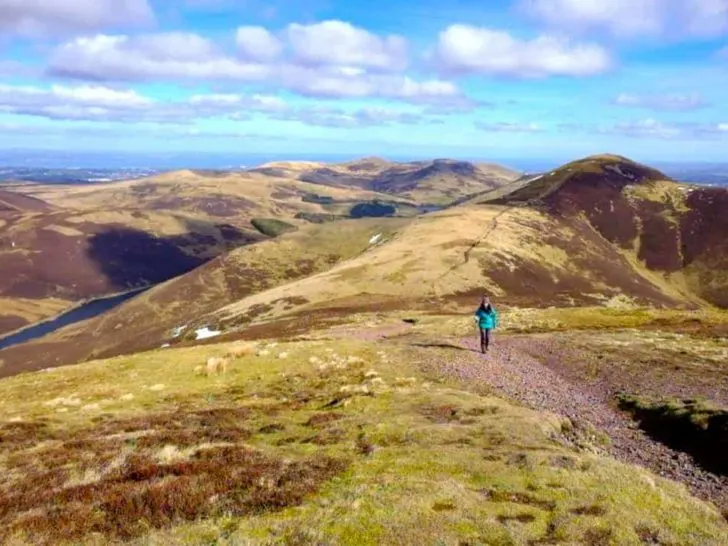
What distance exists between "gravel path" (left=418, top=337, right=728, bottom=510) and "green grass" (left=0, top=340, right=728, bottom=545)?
258 cm

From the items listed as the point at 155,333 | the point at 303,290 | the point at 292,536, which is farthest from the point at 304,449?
the point at 155,333

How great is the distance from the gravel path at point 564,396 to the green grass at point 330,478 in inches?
102

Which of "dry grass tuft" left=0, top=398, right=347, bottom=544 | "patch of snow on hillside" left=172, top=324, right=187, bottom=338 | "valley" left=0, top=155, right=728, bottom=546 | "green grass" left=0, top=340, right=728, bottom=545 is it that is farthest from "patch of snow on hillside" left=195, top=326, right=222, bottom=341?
"dry grass tuft" left=0, top=398, right=347, bottom=544

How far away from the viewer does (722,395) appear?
32.3m

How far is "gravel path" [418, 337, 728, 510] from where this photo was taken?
854 inches

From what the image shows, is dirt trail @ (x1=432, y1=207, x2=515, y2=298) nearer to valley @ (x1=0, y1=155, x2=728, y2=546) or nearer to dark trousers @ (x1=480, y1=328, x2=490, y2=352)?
valley @ (x1=0, y1=155, x2=728, y2=546)

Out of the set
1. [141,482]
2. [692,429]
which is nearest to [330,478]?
[141,482]

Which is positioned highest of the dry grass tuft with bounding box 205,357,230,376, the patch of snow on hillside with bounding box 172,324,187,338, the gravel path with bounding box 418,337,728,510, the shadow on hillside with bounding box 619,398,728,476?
the shadow on hillside with bounding box 619,398,728,476

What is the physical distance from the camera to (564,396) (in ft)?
108

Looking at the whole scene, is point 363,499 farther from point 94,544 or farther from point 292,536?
point 94,544

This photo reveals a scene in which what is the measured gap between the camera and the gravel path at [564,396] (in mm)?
21703

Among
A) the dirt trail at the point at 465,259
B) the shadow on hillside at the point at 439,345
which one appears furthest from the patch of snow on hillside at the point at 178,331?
the shadow on hillside at the point at 439,345

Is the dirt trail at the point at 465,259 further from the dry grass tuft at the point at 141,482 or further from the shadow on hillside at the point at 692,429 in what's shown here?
the dry grass tuft at the point at 141,482

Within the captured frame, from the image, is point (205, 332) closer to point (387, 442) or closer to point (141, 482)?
point (387, 442)
